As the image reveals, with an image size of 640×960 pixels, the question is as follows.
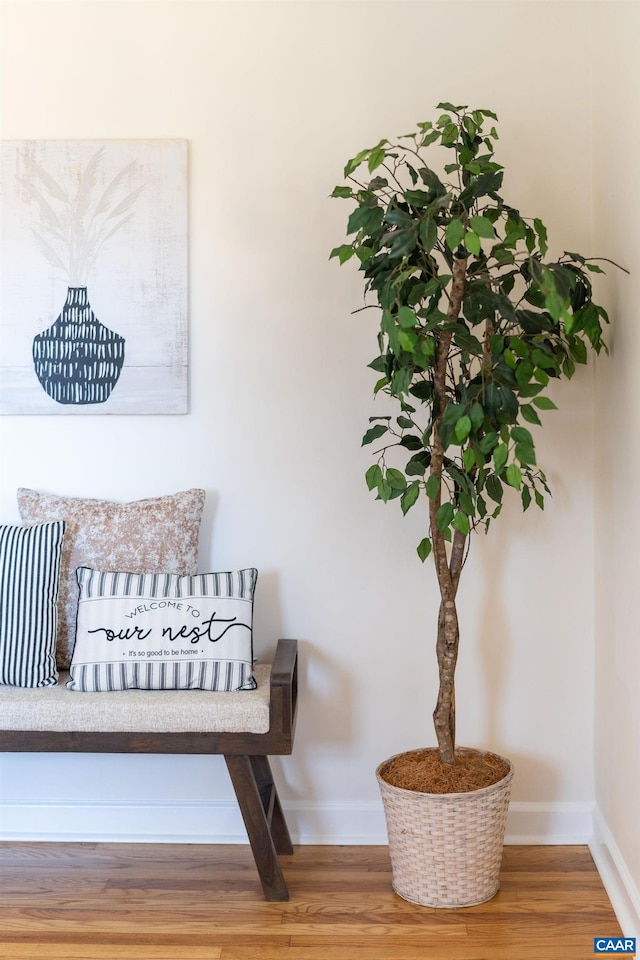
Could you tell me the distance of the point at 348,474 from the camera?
266 centimetres

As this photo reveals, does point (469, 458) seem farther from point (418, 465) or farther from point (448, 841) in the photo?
point (448, 841)

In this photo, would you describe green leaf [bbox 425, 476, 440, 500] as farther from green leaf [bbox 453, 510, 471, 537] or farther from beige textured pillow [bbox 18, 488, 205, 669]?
beige textured pillow [bbox 18, 488, 205, 669]

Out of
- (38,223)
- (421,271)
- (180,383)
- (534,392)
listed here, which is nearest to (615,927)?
(534,392)

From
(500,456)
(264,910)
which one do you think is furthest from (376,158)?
(264,910)

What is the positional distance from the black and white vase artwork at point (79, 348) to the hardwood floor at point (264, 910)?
55.6 inches

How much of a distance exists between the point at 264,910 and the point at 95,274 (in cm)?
187

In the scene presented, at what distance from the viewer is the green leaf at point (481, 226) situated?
77.1 inches

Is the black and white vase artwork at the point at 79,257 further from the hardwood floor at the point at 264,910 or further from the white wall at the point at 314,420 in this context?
the hardwood floor at the point at 264,910

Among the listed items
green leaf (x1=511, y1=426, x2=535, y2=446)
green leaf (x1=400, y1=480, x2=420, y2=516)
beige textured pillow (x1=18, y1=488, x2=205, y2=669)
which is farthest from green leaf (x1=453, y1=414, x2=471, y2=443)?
beige textured pillow (x1=18, y1=488, x2=205, y2=669)

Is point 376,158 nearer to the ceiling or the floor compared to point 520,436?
nearer to the ceiling

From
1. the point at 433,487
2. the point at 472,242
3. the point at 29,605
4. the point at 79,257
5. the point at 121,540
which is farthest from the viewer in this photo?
the point at 79,257

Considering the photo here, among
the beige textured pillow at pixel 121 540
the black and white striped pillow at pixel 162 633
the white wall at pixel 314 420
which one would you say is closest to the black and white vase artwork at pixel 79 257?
the white wall at pixel 314 420

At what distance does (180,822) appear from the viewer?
2.67m

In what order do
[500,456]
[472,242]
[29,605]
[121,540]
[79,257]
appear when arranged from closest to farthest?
1. [472,242]
2. [500,456]
3. [29,605]
4. [121,540]
5. [79,257]
